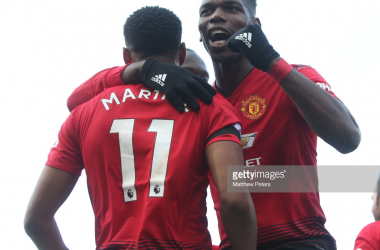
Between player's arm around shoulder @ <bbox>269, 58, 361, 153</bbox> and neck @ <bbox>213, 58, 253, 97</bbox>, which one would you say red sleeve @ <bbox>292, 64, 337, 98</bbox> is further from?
neck @ <bbox>213, 58, 253, 97</bbox>

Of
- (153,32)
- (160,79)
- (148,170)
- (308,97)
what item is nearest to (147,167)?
(148,170)

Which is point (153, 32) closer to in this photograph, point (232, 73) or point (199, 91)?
point (199, 91)

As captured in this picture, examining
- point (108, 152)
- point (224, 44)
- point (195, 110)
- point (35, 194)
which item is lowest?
point (35, 194)

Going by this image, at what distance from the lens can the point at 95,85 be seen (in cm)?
300

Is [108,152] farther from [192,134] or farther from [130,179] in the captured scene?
[192,134]

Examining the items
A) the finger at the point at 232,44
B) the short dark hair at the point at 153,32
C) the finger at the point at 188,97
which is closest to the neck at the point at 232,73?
the finger at the point at 232,44

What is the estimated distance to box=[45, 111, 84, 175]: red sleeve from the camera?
256 cm

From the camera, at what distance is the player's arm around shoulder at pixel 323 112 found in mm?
2768

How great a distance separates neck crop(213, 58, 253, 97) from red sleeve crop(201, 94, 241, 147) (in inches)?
40.6

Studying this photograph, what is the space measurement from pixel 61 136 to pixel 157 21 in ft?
3.18

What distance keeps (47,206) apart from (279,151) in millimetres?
1626

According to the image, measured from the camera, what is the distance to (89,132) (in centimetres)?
250

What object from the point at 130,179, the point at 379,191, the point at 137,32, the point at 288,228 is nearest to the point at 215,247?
the point at 288,228

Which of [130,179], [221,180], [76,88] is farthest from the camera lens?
[76,88]
